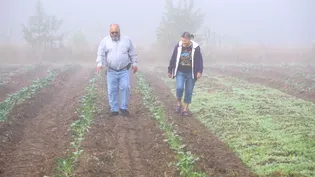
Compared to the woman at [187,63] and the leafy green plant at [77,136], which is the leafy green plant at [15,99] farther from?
the woman at [187,63]

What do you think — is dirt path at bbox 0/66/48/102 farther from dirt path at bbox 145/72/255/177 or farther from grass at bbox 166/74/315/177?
dirt path at bbox 145/72/255/177

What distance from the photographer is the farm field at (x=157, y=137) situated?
21.7 feet

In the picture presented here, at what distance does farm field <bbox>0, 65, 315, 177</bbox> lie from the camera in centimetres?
661

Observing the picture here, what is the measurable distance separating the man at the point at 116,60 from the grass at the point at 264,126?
7.29 ft

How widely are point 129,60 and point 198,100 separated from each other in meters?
3.78

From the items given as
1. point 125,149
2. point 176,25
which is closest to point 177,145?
point 125,149

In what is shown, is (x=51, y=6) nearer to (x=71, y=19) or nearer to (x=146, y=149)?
(x=71, y=19)

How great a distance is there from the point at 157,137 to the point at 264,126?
2677 millimetres

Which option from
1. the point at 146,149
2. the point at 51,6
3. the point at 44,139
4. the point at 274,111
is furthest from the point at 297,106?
the point at 51,6

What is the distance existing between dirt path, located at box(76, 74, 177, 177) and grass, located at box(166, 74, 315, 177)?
1.48 m

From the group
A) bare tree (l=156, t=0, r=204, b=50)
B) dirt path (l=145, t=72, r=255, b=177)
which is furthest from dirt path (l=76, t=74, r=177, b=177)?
bare tree (l=156, t=0, r=204, b=50)

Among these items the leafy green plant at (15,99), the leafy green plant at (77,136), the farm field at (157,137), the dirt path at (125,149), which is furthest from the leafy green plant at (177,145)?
the leafy green plant at (15,99)

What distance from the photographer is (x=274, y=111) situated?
11203mm

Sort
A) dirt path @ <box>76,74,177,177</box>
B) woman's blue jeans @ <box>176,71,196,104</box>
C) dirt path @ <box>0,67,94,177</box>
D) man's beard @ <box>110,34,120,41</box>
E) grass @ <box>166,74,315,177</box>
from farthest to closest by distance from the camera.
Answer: woman's blue jeans @ <box>176,71,196,104</box> < man's beard @ <box>110,34,120,41</box> < grass @ <box>166,74,315,177</box> < dirt path @ <box>0,67,94,177</box> < dirt path @ <box>76,74,177,177</box>
